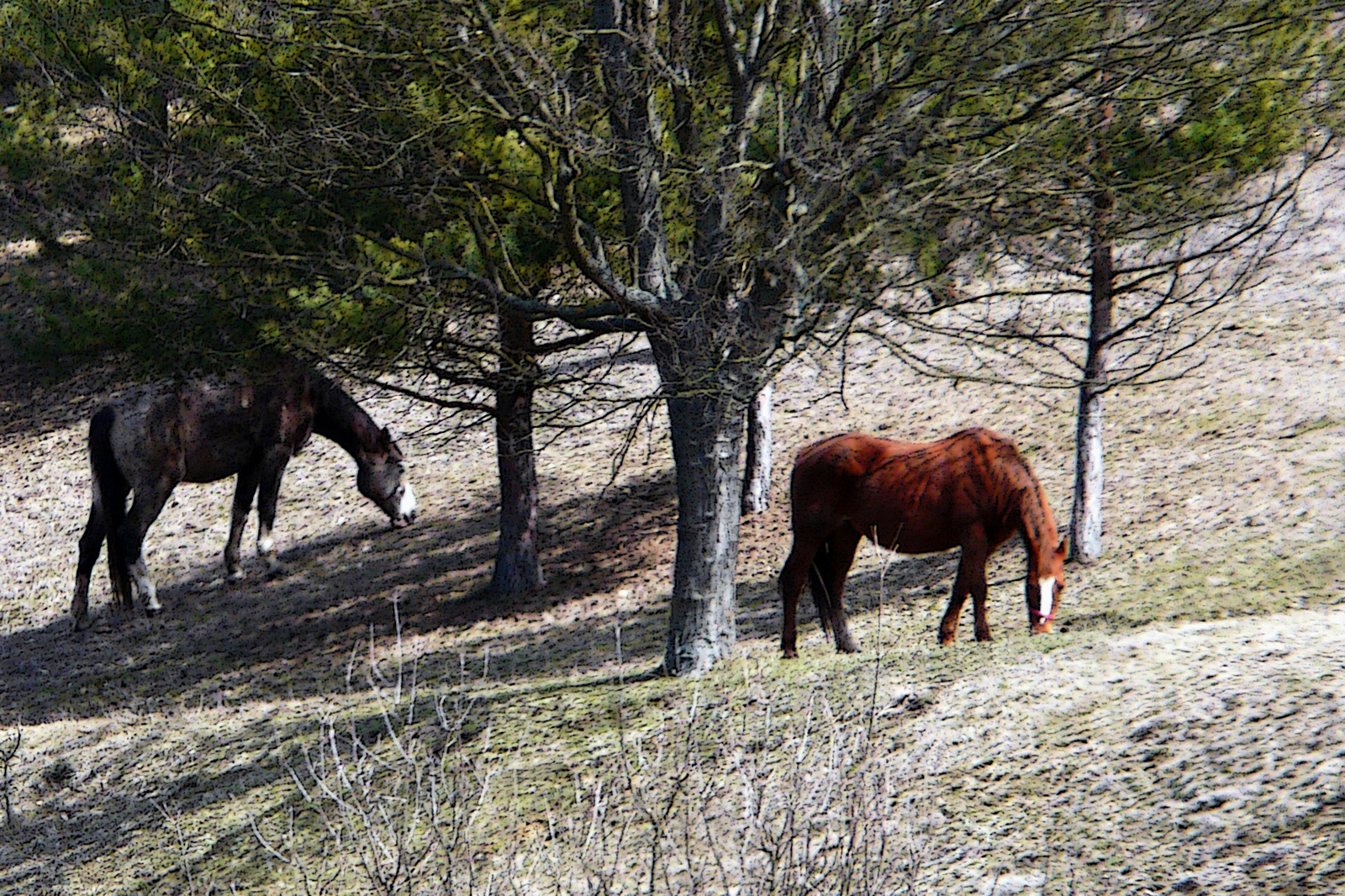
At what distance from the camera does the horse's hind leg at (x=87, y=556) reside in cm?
1505

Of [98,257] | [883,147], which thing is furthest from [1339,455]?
[98,257]

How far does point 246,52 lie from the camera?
9.74 m

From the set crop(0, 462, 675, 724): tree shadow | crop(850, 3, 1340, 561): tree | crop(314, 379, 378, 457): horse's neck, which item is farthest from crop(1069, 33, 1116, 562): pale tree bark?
crop(314, 379, 378, 457): horse's neck

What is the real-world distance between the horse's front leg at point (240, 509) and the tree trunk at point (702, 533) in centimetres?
835

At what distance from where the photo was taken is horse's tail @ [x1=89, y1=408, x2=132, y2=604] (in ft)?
48.4

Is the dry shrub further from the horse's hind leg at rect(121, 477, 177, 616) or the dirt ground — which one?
the horse's hind leg at rect(121, 477, 177, 616)

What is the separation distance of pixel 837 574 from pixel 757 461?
16.2 ft

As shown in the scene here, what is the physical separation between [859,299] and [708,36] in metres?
3.00

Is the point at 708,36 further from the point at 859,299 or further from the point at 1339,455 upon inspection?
the point at 1339,455

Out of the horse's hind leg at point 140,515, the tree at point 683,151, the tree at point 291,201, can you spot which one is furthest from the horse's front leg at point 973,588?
the horse's hind leg at point 140,515

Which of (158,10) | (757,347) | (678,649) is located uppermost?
(158,10)

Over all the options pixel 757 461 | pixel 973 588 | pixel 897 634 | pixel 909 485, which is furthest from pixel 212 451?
pixel 973 588

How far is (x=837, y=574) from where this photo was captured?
32.4 feet

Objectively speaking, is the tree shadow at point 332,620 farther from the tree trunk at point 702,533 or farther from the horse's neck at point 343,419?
the tree trunk at point 702,533
